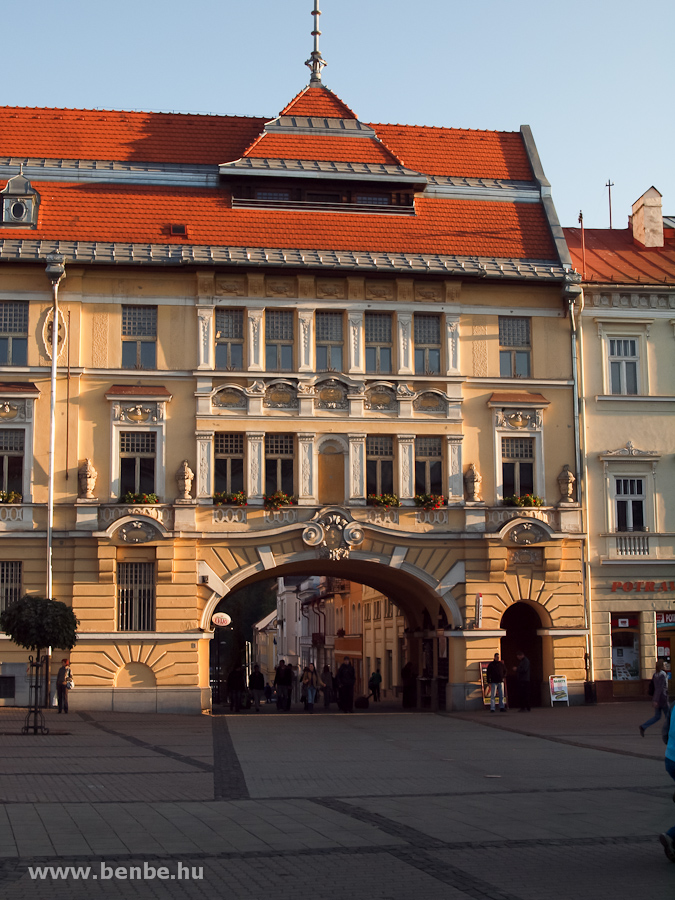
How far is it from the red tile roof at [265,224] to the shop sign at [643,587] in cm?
1029

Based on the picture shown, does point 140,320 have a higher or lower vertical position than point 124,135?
lower

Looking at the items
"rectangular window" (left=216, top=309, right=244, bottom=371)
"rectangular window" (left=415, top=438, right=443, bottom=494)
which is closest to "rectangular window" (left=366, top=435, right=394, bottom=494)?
"rectangular window" (left=415, top=438, right=443, bottom=494)

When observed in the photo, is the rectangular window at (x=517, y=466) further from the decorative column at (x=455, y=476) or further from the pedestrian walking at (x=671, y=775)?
the pedestrian walking at (x=671, y=775)

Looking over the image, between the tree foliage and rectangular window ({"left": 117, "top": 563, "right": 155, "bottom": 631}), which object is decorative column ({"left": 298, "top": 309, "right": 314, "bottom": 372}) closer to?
rectangular window ({"left": 117, "top": 563, "right": 155, "bottom": 631})

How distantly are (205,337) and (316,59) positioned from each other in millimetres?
12627

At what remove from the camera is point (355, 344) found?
34750 millimetres

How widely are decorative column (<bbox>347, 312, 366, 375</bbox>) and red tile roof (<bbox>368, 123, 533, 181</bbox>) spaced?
6496mm

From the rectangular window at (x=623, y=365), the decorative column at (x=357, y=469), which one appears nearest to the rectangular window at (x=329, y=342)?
the decorative column at (x=357, y=469)

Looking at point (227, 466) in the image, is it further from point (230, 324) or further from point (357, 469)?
point (230, 324)

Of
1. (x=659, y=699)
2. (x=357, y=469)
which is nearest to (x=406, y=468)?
(x=357, y=469)

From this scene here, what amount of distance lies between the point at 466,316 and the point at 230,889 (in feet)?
90.1

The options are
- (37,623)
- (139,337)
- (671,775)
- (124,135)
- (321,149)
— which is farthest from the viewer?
(124,135)

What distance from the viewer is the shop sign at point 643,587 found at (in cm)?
3569

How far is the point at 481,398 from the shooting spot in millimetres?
35375
